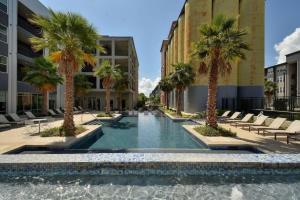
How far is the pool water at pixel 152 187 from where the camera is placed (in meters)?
6.11

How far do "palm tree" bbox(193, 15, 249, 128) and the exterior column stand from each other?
19.4m

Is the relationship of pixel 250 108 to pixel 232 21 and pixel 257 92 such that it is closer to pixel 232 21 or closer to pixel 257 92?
pixel 257 92

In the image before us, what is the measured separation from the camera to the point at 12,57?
2444 centimetres

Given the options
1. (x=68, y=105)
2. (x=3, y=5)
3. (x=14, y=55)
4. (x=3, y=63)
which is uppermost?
(x=3, y=5)

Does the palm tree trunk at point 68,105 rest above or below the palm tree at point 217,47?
below

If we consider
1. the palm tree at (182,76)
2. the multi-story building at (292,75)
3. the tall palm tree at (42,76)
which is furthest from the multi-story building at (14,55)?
the multi-story building at (292,75)

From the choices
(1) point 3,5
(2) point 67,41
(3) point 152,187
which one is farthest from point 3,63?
(3) point 152,187

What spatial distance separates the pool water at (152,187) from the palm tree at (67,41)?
6.10m

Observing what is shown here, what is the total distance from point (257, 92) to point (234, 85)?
331 centimetres

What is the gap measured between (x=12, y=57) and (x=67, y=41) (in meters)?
15.3

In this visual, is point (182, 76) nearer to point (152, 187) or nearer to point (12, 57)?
point (12, 57)

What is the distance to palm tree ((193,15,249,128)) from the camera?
13406 mm

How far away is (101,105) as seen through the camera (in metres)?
47.8

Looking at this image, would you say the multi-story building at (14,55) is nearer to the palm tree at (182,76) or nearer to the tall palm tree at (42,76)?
the tall palm tree at (42,76)
